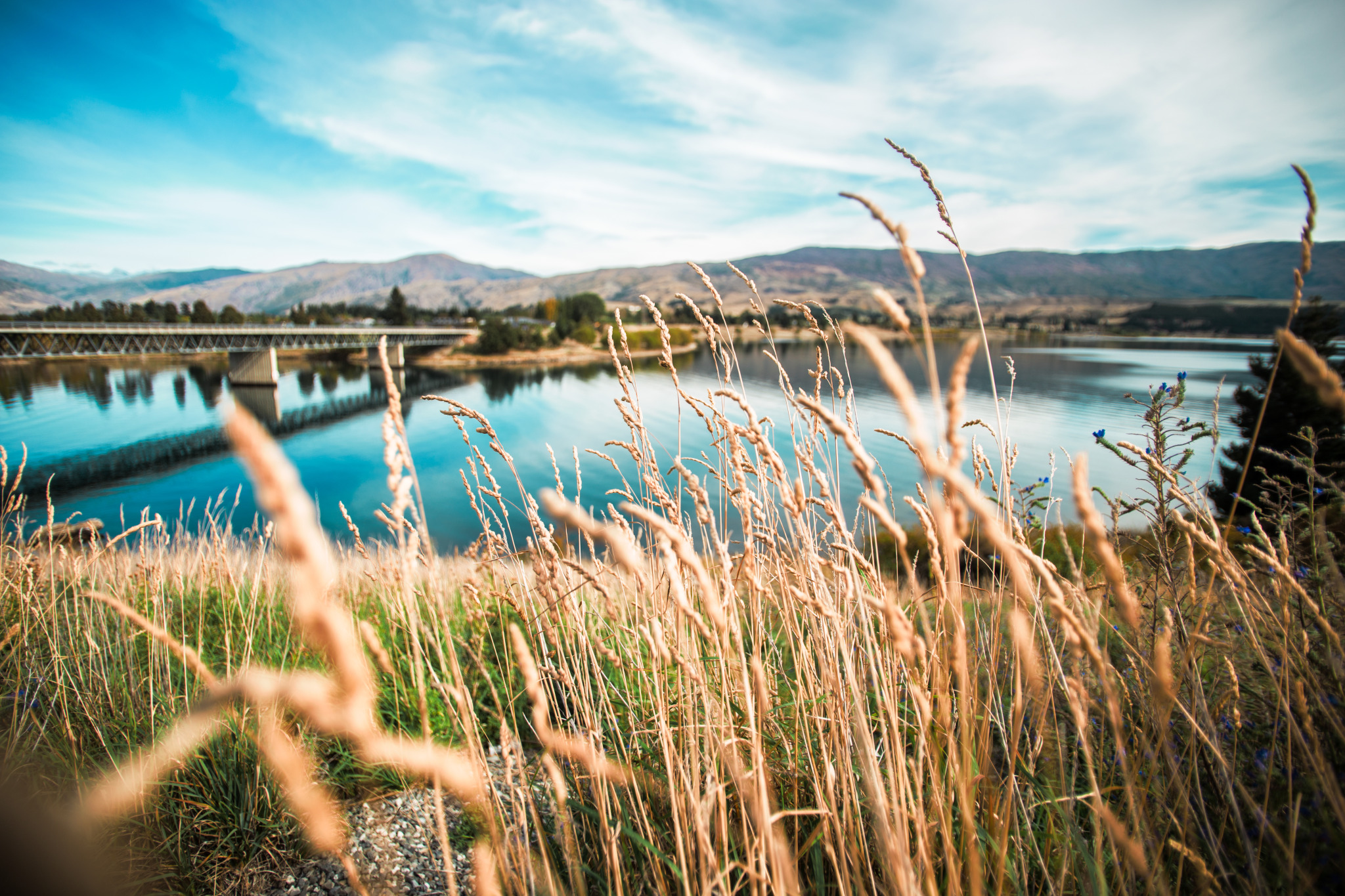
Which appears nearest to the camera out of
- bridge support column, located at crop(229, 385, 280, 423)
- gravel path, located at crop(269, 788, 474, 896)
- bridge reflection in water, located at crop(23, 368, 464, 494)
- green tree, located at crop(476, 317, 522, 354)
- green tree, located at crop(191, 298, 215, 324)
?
gravel path, located at crop(269, 788, 474, 896)

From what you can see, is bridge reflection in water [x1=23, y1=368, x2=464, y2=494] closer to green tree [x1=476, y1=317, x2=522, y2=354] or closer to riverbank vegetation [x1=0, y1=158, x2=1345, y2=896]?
riverbank vegetation [x1=0, y1=158, x2=1345, y2=896]

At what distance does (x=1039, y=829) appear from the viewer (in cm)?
242

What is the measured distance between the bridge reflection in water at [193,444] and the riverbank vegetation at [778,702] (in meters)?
9.13

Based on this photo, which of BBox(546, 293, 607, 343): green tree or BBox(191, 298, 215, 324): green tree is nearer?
BBox(191, 298, 215, 324): green tree

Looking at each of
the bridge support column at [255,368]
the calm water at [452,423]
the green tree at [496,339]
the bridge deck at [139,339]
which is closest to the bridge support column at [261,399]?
the bridge support column at [255,368]

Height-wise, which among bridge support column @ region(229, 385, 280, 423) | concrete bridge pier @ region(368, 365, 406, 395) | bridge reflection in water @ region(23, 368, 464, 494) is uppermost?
concrete bridge pier @ region(368, 365, 406, 395)

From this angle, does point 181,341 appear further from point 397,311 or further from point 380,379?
point 397,311

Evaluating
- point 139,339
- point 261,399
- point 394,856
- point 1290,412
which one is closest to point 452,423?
point 261,399

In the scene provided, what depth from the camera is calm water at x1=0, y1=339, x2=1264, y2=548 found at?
23.0 metres

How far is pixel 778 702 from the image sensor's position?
2.79 m

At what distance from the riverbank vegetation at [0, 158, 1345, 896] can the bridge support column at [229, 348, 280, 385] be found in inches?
2203

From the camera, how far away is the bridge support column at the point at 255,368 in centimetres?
5016

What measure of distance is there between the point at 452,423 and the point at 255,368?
28.0 m

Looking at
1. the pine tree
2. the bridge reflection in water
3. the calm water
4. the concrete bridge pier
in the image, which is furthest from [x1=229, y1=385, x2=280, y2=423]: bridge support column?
the pine tree
